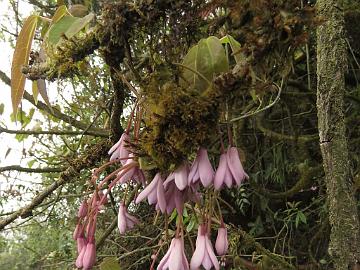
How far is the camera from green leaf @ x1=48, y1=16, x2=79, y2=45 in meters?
0.56

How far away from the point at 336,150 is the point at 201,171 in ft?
0.95

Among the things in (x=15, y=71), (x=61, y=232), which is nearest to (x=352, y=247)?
(x=15, y=71)

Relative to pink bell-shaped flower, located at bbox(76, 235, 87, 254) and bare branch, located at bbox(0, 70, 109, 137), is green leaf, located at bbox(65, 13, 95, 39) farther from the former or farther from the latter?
bare branch, located at bbox(0, 70, 109, 137)

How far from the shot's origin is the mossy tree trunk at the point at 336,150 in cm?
66

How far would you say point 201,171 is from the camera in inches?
18.3

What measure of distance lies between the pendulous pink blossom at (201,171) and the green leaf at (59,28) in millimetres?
222

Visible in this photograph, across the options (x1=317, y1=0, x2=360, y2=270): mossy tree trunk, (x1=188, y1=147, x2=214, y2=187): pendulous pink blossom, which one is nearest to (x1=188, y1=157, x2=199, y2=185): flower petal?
(x1=188, y1=147, x2=214, y2=187): pendulous pink blossom

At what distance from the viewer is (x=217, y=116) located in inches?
18.9

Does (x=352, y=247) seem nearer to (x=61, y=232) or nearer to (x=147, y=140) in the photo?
(x=147, y=140)

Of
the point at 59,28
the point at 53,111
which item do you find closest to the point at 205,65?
the point at 59,28

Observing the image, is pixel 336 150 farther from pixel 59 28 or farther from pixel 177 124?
pixel 59 28

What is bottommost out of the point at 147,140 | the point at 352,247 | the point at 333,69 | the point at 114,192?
the point at 352,247

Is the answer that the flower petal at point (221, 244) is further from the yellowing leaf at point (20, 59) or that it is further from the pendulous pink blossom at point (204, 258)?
the yellowing leaf at point (20, 59)

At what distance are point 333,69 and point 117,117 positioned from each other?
0.31 metres
